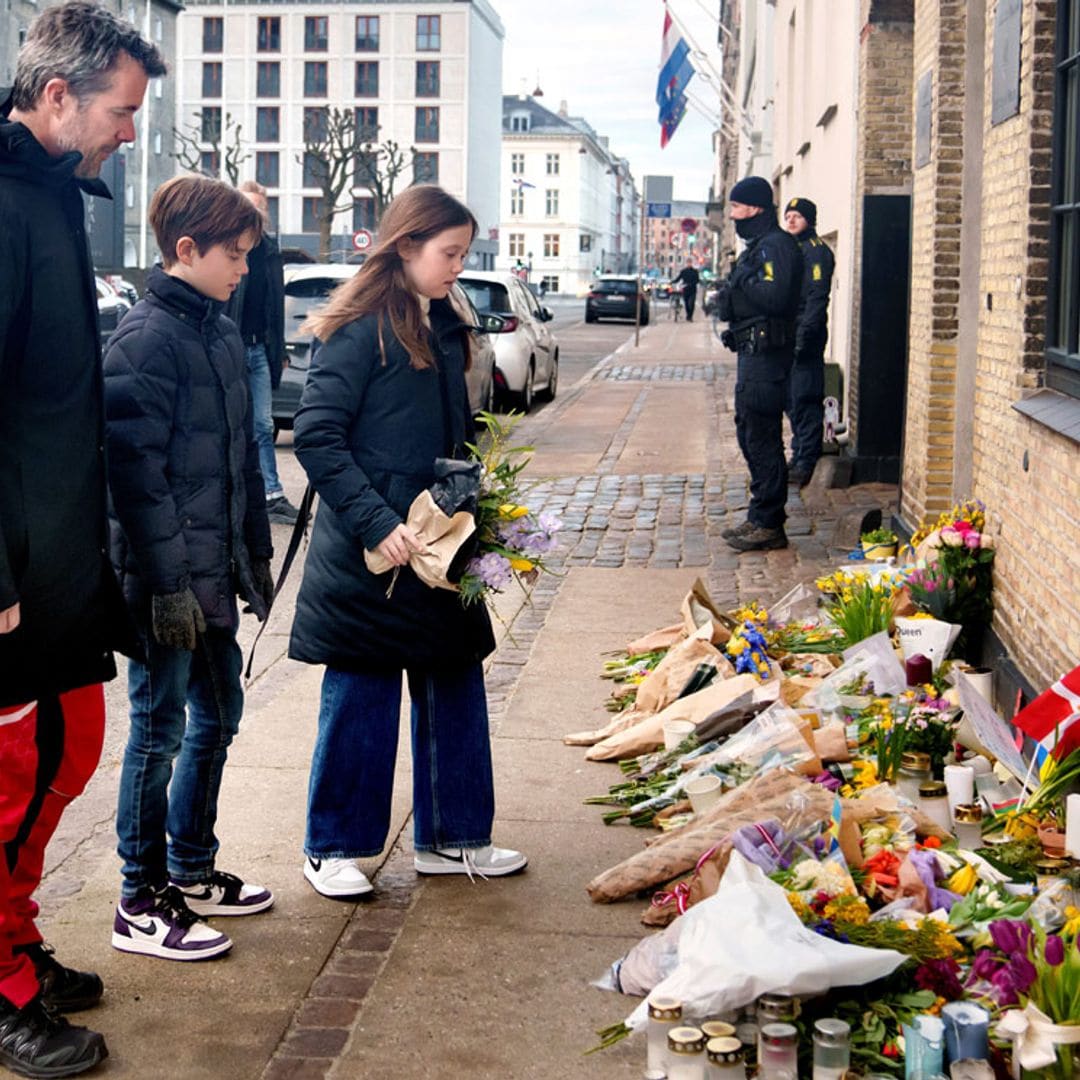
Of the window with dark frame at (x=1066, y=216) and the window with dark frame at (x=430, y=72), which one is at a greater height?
the window with dark frame at (x=430, y=72)

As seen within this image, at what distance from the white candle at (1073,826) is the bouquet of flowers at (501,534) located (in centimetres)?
143

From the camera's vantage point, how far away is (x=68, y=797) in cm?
392

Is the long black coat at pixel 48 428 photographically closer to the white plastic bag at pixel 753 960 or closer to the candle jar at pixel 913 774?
the white plastic bag at pixel 753 960

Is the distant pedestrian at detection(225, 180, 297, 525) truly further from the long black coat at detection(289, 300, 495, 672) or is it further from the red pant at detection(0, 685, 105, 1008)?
the red pant at detection(0, 685, 105, 1008)

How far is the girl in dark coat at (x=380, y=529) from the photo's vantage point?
15.0ft

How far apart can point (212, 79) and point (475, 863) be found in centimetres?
10601

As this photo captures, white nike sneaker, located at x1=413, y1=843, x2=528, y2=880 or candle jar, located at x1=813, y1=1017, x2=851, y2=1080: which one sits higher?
candle jar, located at x1=813, y1=1017, x2=851, y2=1080

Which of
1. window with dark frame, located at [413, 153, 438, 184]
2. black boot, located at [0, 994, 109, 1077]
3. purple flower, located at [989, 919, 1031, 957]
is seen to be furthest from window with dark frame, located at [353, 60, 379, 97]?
purple flower, located at [989, 919, 1031, 957]

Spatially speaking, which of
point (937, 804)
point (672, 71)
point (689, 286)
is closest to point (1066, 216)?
point (937, 804)

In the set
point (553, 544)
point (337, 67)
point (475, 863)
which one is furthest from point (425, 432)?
point (337, 67)

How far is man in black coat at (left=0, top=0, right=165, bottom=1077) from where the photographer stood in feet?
11.7

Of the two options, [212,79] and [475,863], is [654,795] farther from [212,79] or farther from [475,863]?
[212,79]

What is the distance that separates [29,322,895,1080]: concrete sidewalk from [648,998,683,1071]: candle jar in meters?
0.16

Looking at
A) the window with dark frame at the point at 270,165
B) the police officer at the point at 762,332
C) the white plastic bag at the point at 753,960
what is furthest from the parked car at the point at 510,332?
the window with dark frame at the point at 270,165
